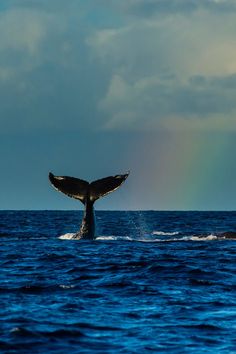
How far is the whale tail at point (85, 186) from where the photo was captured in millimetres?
26438

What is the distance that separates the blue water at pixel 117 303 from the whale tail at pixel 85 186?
2941 mm

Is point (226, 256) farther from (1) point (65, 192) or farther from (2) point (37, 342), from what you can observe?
(2) point (37, 342)

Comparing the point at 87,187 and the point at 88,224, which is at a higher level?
the point at 87,187

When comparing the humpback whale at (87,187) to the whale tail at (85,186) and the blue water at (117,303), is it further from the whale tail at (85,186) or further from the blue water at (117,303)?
the blue water at (117,303)

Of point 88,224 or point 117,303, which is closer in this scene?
point 117,303

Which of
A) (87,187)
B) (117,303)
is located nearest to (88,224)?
(87,187)

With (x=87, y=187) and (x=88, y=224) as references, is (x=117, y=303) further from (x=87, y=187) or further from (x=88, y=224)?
(x=88, y=224)

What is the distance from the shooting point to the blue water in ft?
36.4

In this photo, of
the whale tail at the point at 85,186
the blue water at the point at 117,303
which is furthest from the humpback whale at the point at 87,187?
the blue water at the point at 117,303

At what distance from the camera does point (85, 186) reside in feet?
89.0

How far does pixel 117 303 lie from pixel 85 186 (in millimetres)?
13146

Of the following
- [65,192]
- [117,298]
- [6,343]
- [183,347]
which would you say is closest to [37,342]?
[6,343]

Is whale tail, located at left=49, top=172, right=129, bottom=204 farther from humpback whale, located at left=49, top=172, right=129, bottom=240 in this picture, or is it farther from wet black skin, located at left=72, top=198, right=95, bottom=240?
wet black skin, located at left=72, top=198, right=95, bottom=240

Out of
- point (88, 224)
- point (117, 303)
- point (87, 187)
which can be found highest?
point (87, 187)
